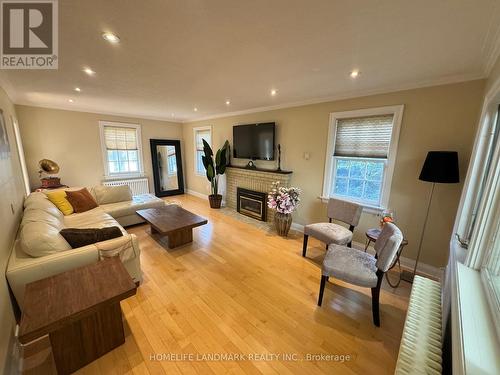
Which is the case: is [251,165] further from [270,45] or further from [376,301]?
[376,301]

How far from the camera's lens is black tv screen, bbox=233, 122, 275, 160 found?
405 centimetres

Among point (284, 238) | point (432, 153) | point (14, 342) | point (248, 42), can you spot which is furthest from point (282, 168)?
point (14, 342)

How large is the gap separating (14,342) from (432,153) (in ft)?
13.5

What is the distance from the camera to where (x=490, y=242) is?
130 centimetres

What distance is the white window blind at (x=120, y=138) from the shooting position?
5.03 metres

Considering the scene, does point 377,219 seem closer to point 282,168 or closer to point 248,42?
point 282,168

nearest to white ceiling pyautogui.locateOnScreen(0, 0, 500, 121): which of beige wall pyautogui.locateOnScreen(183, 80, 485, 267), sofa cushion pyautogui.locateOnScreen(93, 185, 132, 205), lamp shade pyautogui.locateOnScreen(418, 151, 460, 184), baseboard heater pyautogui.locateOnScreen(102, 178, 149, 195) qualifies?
beige wall pyautogui.locateOnScreen(183, 80, 485, 267)

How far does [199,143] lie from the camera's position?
6.05 meters

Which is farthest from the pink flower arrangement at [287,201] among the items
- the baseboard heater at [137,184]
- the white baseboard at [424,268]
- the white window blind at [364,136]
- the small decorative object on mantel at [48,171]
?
the small decorative object on mantel at [48,171]

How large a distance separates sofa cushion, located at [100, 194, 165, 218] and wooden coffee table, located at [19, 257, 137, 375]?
7.16ft

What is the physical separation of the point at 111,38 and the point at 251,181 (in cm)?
338

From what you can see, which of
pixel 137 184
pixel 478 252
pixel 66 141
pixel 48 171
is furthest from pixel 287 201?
pixel 66 141

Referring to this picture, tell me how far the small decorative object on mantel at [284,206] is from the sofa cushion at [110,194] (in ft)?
10.0

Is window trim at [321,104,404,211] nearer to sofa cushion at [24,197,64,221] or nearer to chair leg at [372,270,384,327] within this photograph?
chair leg at [372,270,384,327]
